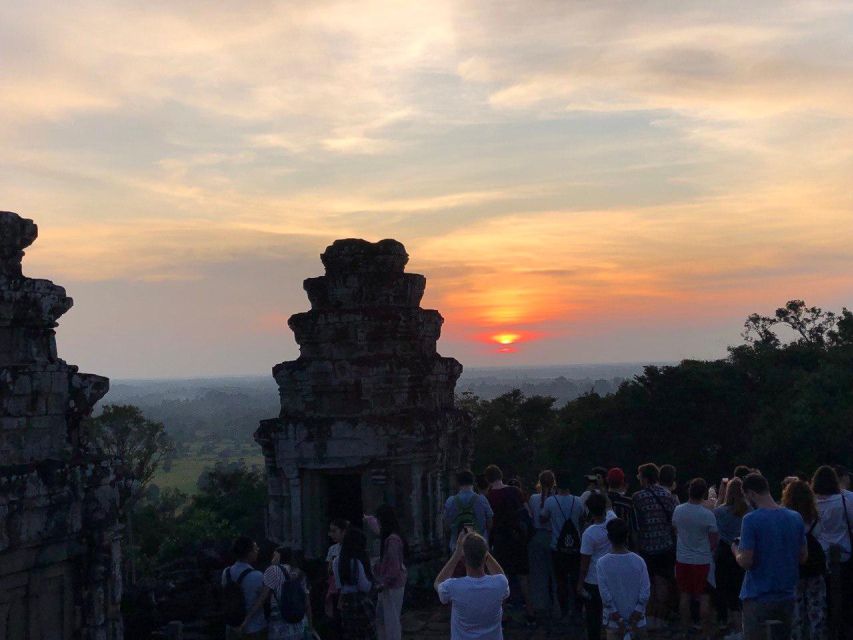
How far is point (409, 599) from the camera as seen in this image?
11211mm

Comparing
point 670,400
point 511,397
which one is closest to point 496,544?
point 670,400

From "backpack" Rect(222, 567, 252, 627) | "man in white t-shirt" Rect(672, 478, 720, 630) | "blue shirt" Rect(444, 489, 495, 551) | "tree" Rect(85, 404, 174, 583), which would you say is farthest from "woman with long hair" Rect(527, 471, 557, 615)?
"tree" Rect(85, 404, 174, 583)

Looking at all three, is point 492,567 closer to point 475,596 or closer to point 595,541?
point 475,596

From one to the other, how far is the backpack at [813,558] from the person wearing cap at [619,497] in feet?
6.96

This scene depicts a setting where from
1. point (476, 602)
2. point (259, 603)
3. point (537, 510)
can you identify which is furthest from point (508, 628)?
point (476, 602)

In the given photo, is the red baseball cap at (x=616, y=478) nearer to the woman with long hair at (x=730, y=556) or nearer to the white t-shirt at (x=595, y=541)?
the woman with long hair at (x=730, y=556)

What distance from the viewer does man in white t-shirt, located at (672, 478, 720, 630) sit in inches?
310

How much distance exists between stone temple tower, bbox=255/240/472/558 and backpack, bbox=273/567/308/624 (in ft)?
15.6

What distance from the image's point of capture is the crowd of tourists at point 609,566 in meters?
6.08

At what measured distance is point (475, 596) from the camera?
17.4 feet

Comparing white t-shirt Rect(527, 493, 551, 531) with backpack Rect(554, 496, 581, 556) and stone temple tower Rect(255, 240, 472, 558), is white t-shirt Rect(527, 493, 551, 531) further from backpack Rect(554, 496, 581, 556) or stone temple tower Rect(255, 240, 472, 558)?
stone temple tower Rect(255, 240, 472, 558)

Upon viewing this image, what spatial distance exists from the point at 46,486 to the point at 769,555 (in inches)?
219

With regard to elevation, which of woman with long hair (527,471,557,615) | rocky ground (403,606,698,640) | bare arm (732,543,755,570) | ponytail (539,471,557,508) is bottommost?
rocky ground (403,606,698,640)

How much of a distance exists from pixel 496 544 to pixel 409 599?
2.20m
